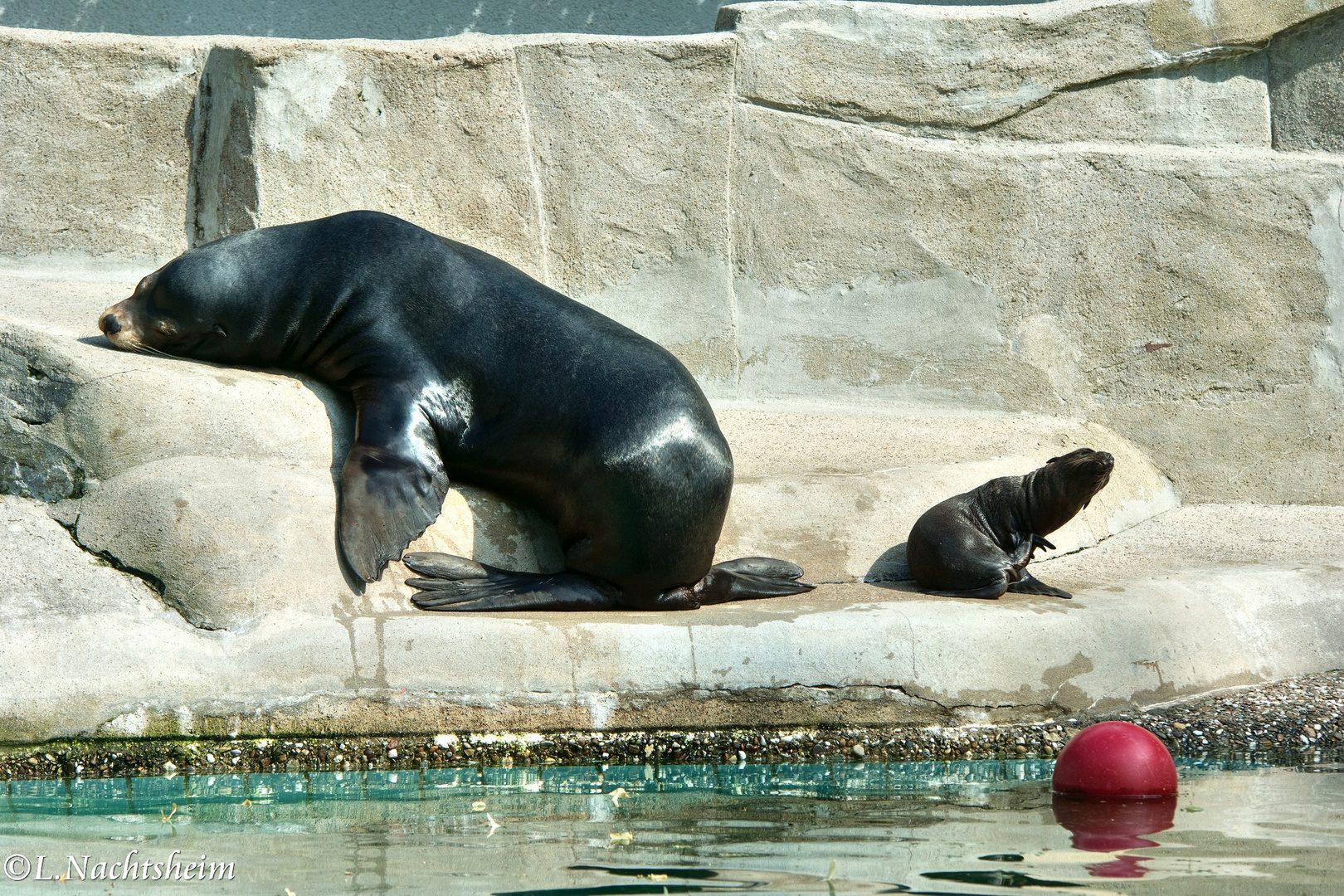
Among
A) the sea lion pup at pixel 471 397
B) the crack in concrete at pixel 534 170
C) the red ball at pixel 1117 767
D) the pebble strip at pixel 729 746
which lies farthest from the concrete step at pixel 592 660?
the crack in concrete at pixel 534 170

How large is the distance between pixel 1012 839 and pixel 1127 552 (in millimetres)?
3271

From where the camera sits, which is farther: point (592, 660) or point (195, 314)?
point (195, 314)

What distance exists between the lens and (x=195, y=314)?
533 centimetres

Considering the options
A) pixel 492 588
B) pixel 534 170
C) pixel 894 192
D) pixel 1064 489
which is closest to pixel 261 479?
pixel 492 588

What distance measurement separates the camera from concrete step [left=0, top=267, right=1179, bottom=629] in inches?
166

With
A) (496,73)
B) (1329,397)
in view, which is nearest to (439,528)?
(496,73)

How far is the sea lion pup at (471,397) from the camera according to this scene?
467 cm

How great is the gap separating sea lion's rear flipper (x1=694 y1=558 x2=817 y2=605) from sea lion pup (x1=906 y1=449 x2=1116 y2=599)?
48 centimetres

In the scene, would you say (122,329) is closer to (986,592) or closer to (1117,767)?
(986,592)

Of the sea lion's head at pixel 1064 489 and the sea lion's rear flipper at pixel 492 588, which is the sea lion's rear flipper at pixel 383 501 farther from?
the sea lion's head at pixel 1064 489

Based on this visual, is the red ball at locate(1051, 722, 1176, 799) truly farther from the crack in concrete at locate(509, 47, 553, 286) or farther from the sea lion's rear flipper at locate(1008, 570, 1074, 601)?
the crack in concrete at locate(509, 47, 553, 286)

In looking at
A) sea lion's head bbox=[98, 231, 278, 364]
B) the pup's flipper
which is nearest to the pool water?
the pup's flipper

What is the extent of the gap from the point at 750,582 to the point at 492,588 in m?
0.96

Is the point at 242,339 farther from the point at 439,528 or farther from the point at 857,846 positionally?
the point at 857,846
